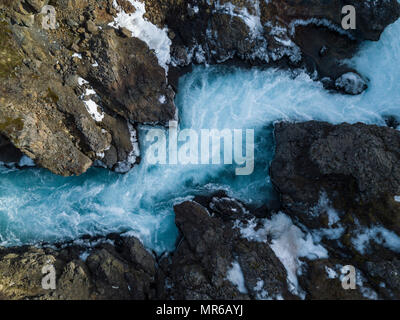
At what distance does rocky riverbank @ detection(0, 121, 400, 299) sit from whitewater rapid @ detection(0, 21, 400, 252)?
1.43 m

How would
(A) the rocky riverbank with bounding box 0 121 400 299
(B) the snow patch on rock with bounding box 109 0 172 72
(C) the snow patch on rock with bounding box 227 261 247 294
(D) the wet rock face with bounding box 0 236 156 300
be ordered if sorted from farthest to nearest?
1. (B) the snow patch on rock with bounding box 109 0 172 72
2. (D) the wet rock face with bounding box 0 236 156 300
3. (C) the snow patch on rock with bounding box 227 261 247 294
4. (A) the rocky riverbank with bounding box 0 121 400 299

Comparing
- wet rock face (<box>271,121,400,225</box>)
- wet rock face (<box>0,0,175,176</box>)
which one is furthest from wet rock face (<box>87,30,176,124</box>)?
wet rock face (<box>271,121,400,225</box>)

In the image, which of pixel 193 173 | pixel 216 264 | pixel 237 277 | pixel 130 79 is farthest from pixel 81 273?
pixel 130 79

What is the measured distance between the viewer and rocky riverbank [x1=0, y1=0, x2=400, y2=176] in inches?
715

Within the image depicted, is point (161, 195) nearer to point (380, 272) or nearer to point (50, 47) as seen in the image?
point (50, 47)

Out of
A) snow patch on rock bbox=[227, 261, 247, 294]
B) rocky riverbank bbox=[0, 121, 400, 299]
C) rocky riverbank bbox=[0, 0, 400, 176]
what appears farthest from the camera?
rocky riverbank bbox=[0, 0, 400, 176]

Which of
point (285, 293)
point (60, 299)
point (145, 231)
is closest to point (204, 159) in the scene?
point (145, 231)

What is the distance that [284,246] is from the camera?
18.6m

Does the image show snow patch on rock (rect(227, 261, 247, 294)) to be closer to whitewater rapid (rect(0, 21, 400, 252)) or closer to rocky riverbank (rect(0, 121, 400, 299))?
rocky riverbank (rect(0, 121, 400, 299))

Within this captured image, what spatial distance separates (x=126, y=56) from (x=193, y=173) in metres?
10.5

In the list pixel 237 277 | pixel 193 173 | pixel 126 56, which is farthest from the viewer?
pixel 193 173

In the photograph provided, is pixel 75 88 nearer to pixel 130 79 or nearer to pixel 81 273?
pixel 130 79

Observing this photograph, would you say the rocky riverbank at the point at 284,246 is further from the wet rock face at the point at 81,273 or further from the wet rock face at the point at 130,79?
the wet rock face at the point at 130,79

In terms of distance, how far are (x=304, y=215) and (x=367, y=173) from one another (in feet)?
16.5
